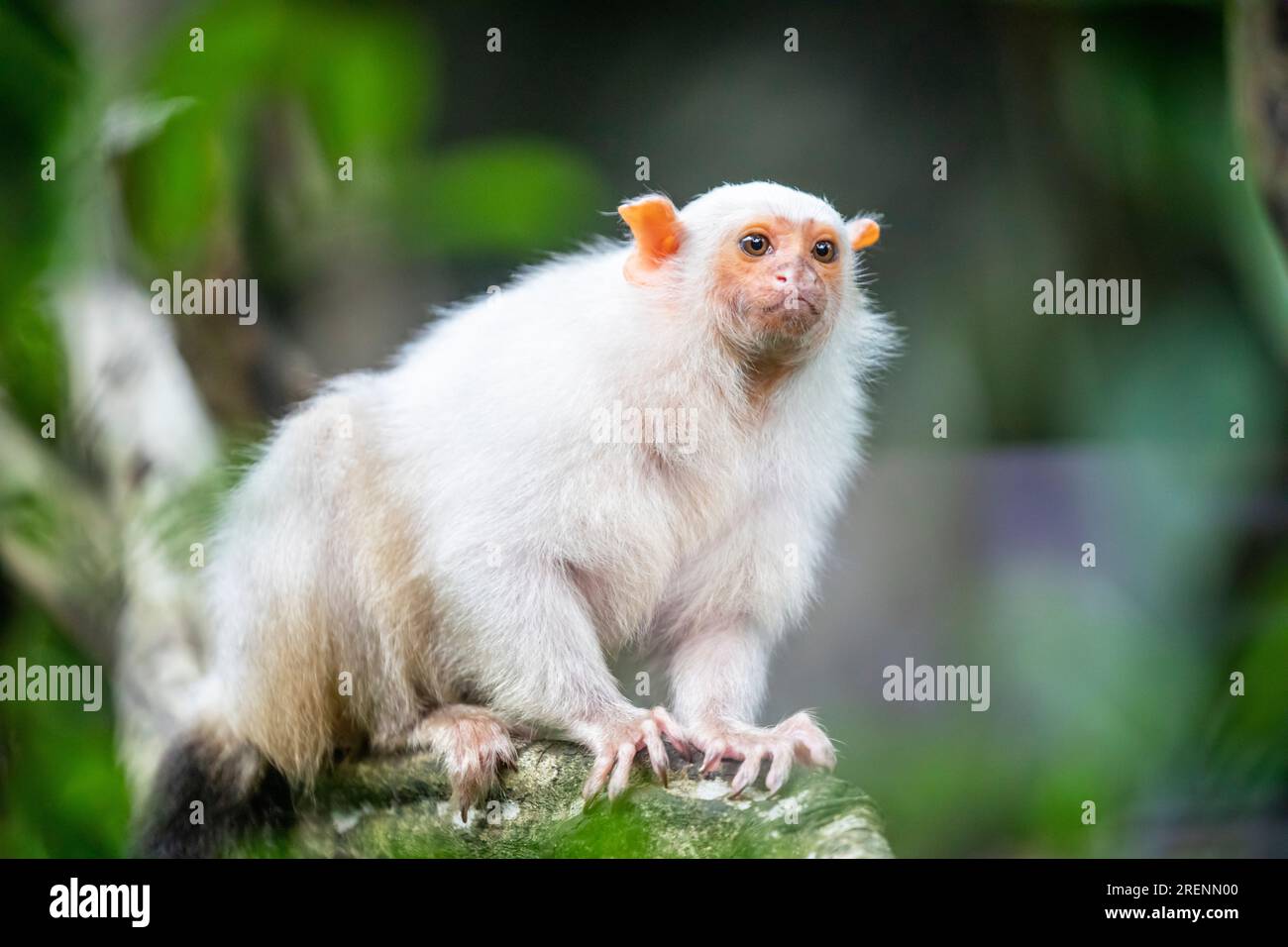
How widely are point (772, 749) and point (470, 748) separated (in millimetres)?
621

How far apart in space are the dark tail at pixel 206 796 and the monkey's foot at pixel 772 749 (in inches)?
42.2

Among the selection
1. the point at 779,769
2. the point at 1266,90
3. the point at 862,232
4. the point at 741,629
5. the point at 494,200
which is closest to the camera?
the point at 779,769

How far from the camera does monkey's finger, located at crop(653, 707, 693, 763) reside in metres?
2.46

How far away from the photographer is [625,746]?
2410 millimetres

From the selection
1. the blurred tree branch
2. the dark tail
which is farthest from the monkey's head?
the dark tail

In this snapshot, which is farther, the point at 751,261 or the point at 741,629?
the point at 741,629

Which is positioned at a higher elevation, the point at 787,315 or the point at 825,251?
the point at 825,251

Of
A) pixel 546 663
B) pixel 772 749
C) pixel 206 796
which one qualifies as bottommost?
pixel 206 796

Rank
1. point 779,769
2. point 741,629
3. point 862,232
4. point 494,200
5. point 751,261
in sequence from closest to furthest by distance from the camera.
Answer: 1. point 779,769
2. point 494,200
3. point 751,261
4. point 741,629
5. point 862,232

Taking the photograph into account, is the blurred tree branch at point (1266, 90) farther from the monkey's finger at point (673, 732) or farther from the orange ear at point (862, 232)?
the monkey's finger at point (673, 732)

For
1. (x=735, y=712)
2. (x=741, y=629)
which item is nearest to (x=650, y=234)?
(x=741, y=629)

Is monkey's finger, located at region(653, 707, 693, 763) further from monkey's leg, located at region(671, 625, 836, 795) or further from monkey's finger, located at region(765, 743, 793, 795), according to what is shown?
monkey's finger, located at region(765, 743, 793, 795)

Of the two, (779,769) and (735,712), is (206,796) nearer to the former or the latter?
(735,712)
